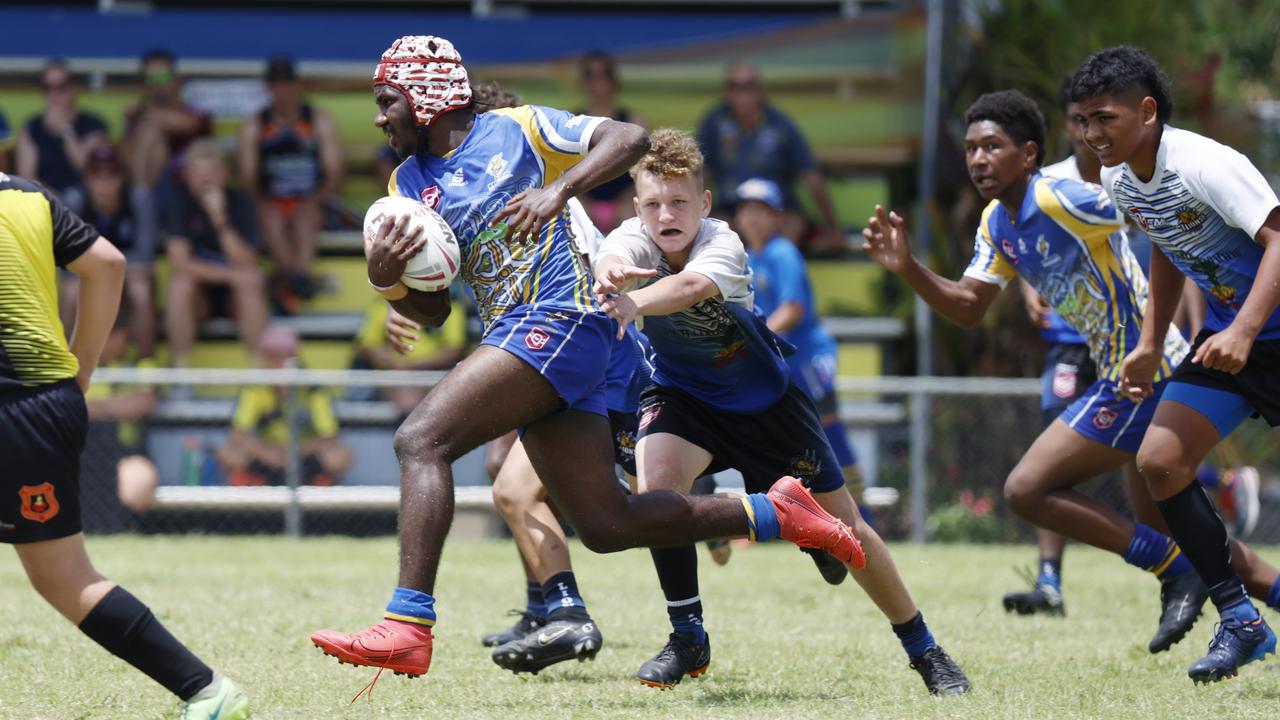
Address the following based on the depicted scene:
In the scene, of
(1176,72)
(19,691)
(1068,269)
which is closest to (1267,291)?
(1068,269)

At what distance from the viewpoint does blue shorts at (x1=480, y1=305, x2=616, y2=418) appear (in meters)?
4.98

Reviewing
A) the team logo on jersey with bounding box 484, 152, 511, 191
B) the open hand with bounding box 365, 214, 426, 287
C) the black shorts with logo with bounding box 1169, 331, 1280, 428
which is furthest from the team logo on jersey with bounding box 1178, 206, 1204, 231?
the open hand with bounding box 365, 214, 426, 287

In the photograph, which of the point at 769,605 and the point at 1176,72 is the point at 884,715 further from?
the point at 1176,72

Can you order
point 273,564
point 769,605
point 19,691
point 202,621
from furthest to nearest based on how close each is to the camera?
point 273,564 → point 769,605 → point 202,621 → point 19,691

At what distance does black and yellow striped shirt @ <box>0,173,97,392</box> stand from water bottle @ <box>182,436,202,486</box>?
7.21 meters

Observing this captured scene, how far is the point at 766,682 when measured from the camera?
570 centimetres

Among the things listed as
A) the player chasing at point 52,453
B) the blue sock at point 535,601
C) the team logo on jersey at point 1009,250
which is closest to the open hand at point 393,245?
the player chasing at point 52,453

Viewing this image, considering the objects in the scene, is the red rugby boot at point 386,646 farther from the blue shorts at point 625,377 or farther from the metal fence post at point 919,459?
the metal fence post at point 919,459

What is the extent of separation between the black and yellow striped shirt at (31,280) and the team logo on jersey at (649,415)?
197 centimetres

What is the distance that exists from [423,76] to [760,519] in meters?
1.76

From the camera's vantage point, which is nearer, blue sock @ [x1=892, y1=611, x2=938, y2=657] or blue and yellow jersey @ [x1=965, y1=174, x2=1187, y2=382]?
blue sock @ [x1=892, y1=611, x2=938, y2=657]

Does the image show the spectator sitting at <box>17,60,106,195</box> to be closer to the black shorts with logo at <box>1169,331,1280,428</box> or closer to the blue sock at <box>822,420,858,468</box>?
the blue sock at <box>822,420,858,468</box>

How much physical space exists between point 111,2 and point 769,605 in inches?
356

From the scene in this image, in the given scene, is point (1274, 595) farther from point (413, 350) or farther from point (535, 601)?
point (413, 350)
